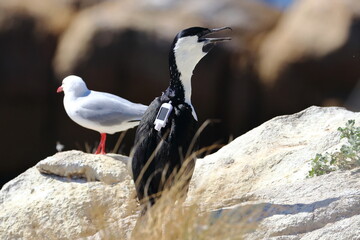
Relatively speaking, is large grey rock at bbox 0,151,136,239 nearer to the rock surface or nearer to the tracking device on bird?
the rock surface

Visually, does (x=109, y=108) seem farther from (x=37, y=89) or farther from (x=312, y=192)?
(x=37, y=89)

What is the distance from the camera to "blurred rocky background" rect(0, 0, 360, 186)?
937 centimetres

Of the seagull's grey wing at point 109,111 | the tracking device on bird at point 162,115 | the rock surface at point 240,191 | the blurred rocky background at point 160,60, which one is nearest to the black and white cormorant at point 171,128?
the tracking device on bird at point 162,115

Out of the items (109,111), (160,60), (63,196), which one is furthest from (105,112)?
(160,60)

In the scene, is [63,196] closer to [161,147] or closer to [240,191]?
[161,147]

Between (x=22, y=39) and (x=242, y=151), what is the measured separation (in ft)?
15.8

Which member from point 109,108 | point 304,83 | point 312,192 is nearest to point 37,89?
point 304,83

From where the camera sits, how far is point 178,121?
503cm

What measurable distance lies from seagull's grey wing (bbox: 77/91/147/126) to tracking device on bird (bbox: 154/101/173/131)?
1.33m

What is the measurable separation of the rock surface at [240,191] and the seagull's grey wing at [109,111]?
39 cm

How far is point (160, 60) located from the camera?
31.9 ft

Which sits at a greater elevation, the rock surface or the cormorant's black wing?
the cormorant's black wing

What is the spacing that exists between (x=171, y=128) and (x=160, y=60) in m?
4.78

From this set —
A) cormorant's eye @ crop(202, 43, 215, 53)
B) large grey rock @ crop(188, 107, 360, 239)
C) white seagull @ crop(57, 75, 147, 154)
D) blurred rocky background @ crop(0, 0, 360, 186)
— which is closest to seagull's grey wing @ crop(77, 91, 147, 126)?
white seagull @ crop(57, 75, 147, 154)
